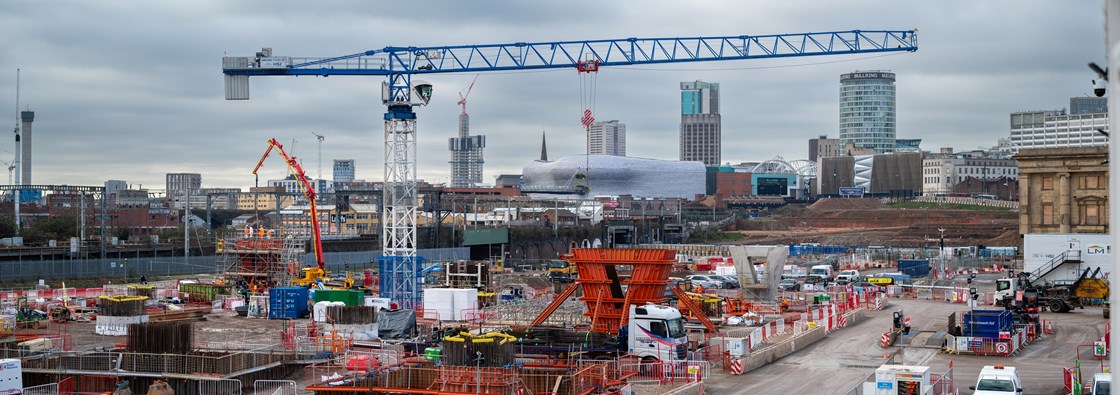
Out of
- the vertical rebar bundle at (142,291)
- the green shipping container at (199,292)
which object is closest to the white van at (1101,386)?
the vertical rebar bundle at (142,291)

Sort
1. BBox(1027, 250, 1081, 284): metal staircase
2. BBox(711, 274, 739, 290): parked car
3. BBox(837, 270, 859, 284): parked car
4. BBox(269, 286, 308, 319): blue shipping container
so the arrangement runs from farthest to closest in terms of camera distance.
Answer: BBox(837, 270, 859, 284): parked car
BBox(711, 274, 739, 290): parked car
BBox(1027, 250, 1081, 284): metal staircase
BBox(269, 286, 308, 319): blue shipping container

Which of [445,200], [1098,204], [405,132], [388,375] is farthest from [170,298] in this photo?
[445,200]

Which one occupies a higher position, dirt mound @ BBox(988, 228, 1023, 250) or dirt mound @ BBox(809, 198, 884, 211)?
dirt mound @ BBox(809, 198, 884, 211)

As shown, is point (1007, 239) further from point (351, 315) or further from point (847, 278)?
point (351, 315)

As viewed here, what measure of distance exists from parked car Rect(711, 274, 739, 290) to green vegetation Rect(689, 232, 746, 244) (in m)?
75.9

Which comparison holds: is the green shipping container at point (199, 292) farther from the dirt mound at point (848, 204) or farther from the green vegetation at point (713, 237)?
the dirt mound at point (848, 204)

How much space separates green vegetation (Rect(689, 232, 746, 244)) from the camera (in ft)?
480

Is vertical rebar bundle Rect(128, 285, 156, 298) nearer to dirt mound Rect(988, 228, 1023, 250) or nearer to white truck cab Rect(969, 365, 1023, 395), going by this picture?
white truck cab Rect(969, 365, 1023, 395)

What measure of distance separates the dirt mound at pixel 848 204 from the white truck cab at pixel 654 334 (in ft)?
498

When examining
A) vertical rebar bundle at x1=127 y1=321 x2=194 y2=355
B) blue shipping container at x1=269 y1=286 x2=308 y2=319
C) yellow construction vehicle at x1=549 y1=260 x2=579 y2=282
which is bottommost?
yellow construction vehicle at x1=549 y1=260 x2=579 y2=282

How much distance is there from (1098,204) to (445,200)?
7729 centimetres

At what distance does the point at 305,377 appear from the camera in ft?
95.1

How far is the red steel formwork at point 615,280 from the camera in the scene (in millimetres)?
33531

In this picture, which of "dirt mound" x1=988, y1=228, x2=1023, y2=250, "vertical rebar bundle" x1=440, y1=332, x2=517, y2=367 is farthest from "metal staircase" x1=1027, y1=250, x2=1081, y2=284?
"dirt mound" x1=988, y1=228, x2=1023, y2=250
